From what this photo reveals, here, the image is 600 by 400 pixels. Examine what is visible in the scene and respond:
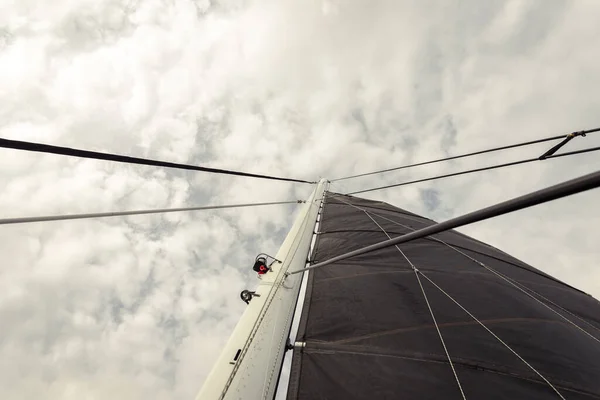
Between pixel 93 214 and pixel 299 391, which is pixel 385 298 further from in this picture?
pixel 93 214

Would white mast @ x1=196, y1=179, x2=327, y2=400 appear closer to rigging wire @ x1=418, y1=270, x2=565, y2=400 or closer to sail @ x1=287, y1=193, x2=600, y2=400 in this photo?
sail @ x1=287, y1=193, x2=600, y2=400

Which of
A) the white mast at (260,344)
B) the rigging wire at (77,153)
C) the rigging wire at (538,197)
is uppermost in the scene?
the rigging wire at (77,153)

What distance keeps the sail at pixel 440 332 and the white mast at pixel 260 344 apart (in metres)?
0.20

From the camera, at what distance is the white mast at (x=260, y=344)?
1.51m

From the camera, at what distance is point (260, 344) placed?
1883mm

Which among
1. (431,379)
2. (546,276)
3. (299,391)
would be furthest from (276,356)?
(546,276)

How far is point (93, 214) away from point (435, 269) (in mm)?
3087

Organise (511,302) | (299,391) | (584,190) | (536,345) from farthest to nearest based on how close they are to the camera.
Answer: (511,302), (536,345), (299,391), (584,190)

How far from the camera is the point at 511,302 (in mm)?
2771

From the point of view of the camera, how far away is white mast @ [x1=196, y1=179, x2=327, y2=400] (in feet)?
4.95

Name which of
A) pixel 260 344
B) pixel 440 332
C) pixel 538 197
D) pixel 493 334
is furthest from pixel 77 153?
pixel 493 334

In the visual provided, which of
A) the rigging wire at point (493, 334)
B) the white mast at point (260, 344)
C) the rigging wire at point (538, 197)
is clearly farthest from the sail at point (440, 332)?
the rigging wire at point (538, 197)

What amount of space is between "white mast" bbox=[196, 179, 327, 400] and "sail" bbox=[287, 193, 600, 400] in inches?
7.8

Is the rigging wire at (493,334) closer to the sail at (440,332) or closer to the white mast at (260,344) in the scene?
the sail at (440,332)
